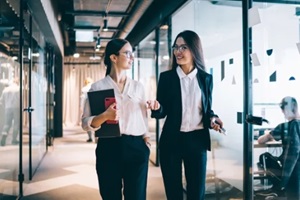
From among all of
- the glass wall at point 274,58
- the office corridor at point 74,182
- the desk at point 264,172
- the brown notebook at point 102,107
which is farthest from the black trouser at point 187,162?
the office corridor at point 74,182

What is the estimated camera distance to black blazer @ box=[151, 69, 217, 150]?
6.48 ft

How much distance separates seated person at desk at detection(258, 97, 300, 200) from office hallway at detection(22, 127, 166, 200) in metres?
1.35

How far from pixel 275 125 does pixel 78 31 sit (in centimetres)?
587

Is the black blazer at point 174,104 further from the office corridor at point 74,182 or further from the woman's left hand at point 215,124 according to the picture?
the office corridor at point 74,182

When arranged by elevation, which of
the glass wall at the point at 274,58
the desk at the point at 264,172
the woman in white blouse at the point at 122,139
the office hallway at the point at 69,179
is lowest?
the office hallway at the point at 69,179

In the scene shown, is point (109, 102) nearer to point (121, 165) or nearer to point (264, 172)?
point (121, 165)

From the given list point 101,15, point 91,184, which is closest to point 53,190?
point 91,184

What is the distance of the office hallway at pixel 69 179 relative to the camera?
3766 millimetres

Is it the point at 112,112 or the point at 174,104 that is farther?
the point at 174,104

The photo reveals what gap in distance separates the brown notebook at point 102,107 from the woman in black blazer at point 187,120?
1.04 ft

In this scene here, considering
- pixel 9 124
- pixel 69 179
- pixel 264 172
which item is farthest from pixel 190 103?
pixel 69 179

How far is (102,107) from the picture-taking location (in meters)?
1.72

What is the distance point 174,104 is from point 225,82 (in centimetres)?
128

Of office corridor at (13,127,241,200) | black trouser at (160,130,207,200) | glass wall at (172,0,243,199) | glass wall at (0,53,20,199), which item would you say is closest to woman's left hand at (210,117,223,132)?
black trouser at (160,130,207,200)
